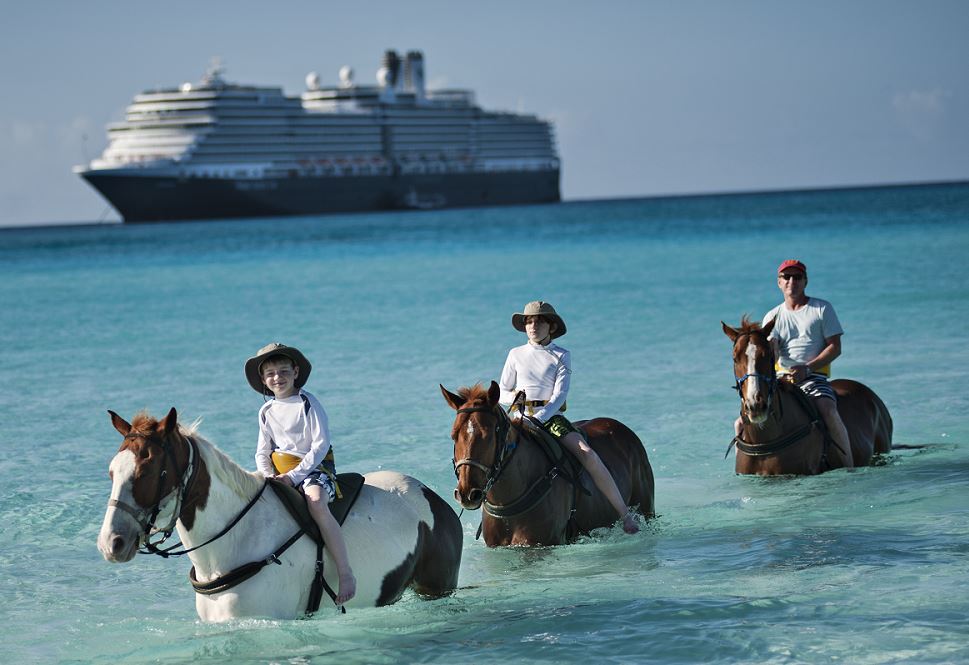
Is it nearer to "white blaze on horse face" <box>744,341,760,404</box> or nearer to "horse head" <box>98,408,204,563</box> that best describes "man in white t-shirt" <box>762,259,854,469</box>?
"white blaze on horse face" <box>744,341,760,404</box>

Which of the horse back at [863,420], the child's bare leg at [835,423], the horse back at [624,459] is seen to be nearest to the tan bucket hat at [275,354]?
the horse back at [624,459]

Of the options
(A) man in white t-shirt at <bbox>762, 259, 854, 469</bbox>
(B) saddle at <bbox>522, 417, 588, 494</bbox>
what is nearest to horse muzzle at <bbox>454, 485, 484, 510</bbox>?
(B) saddle at <bbox>522, 417, 588, 494</bbox>

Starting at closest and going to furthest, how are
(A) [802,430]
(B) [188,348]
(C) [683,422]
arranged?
(A) [802,430] → (C) [683,422] → (B) [188,348]

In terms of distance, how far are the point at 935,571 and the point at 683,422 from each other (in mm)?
6036

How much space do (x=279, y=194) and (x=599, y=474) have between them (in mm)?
98023

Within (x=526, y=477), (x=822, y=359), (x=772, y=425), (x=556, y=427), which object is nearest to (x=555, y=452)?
(x=556, y=427)

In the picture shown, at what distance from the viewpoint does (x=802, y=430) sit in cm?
902

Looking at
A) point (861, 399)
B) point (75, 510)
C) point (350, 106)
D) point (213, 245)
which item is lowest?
point (75, 510)

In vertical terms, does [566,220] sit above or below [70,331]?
above

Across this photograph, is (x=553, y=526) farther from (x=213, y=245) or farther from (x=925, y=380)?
(x=213, y=245)

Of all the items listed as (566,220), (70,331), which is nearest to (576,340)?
(70,331)

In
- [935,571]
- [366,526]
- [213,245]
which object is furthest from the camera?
[213,245]

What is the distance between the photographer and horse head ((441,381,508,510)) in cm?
641

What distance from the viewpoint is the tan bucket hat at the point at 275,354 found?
18.9 feet
